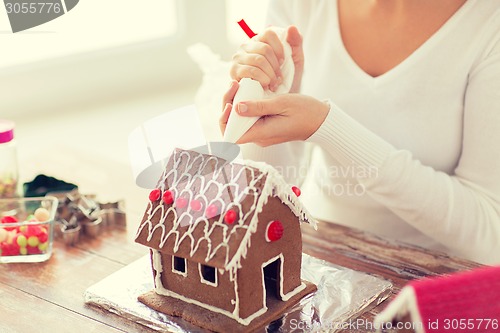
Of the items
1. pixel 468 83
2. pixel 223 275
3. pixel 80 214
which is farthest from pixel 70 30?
pixel 223 275

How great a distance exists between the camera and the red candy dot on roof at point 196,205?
3.13 feet

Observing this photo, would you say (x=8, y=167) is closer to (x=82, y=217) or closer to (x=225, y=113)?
(x=82, y=217)

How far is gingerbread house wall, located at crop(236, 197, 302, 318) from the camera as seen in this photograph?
3.07 feet

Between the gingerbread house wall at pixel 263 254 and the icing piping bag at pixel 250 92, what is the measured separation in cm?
15

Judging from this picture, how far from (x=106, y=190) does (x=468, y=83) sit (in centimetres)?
69

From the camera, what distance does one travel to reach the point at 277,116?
43.8 inches

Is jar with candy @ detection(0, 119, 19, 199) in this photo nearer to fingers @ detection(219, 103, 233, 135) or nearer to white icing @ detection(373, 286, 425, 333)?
fingers @ detection(219, 103, 233, 135)

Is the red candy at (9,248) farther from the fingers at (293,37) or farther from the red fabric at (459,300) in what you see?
the red fabric at (459,300)

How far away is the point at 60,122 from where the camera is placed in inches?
113

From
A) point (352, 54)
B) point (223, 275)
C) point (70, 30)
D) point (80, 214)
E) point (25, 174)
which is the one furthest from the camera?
point (70, 30)

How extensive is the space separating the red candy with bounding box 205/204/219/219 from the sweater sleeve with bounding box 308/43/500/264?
31 cm

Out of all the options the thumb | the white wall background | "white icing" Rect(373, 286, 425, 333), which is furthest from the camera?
the white wall background

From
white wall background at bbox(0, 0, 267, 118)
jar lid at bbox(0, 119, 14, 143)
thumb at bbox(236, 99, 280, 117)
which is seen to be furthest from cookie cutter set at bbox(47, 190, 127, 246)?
white wall background at bbox(0, 0, 267, 118)

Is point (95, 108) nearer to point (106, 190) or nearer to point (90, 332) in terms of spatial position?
point (106, 190)
